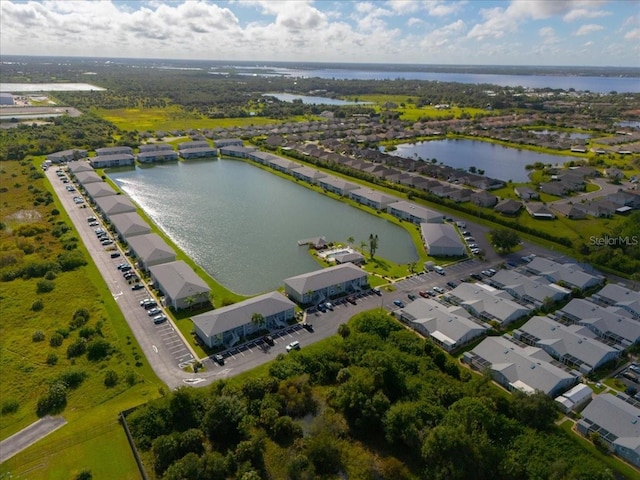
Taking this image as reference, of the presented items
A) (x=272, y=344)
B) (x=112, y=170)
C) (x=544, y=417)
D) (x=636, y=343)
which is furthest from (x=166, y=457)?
(x=112, y=170)

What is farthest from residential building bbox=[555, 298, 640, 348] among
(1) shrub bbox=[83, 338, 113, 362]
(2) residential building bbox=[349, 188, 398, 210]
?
(1) shrub bbox=[83, 338, 113, 362]

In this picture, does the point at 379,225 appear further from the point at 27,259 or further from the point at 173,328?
the point at 27,259

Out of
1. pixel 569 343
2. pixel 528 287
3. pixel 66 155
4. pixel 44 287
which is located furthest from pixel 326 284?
pixel 66 155

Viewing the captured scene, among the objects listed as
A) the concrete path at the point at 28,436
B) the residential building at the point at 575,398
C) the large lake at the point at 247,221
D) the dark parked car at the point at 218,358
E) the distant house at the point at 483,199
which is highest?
Result: the distant house at the point at 483,199

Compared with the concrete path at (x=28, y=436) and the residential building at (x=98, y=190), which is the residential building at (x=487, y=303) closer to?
the concrete path at (x=28, y=436)

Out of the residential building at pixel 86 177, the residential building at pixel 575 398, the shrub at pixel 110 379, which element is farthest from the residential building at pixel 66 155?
the residential building at pixel 575 398

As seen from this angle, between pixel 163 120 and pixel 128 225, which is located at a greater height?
pixel 128 225

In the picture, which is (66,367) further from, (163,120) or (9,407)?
(163,120)
